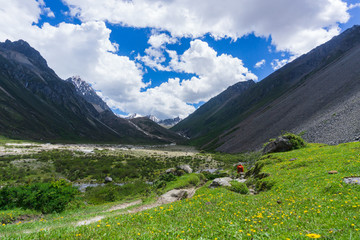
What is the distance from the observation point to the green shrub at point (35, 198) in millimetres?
17750

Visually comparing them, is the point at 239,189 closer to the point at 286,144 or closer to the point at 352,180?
the point at 352,180

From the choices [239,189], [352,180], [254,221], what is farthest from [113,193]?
[352,180]

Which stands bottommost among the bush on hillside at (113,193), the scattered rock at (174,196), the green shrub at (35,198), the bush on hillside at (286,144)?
the bush on hillside at (286,144)

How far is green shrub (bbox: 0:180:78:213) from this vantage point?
17750 millimetres

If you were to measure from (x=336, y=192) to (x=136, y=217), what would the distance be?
13470mm

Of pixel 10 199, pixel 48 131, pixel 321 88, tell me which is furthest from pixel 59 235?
pixel 48 131

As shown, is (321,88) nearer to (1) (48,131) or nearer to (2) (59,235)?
(2) (59,235)

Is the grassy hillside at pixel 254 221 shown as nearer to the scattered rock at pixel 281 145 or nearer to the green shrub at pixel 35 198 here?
the green shrub at pixel 35 198

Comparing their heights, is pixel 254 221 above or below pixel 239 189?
above

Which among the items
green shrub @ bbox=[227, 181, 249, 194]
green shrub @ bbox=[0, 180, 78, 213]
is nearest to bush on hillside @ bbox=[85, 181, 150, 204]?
green shrub @ bbox=[0, 180, 78, 213]

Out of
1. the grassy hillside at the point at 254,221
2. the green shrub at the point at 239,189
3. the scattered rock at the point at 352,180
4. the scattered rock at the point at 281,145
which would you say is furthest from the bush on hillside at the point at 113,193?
the scattered rock at the point at 281,145

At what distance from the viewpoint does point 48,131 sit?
171625 mm

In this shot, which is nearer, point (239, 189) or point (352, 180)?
point (352, 180)

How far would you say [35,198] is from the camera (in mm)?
18016
